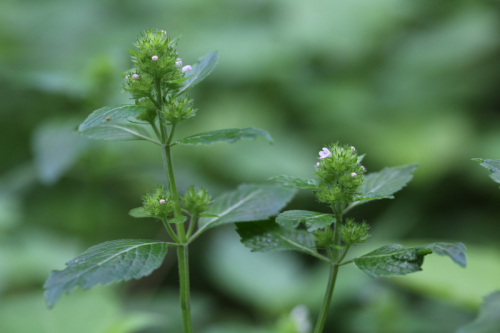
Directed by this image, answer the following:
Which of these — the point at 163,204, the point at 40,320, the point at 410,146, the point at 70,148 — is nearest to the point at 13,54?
the point at 70,148

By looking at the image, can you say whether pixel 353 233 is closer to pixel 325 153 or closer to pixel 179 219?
pixel 325 153

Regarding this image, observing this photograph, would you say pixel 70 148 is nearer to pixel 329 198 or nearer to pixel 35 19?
pixel 329 198

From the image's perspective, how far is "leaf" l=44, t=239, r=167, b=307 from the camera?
87 cm

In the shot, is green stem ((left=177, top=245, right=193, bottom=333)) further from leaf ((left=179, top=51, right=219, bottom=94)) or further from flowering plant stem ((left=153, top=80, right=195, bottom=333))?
leaf ((left=179, top=51, right=219, bottom=94))

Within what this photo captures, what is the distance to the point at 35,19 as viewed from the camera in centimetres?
515

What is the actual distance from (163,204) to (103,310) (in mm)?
1416

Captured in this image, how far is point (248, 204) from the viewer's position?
4.20 feet

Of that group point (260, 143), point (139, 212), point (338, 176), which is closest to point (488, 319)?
point (338, 176)

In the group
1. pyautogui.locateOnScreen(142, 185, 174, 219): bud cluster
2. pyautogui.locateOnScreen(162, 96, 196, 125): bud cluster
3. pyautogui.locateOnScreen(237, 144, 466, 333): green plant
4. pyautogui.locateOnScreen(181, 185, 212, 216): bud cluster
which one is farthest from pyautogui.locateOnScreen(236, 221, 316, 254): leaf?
pyautogui.locateOnScreen(162, 96, 196, 125): bud cluster

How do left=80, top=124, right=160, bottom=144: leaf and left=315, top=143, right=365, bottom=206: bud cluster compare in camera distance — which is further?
left=80, top=124, right=160, bottom=144: leaf

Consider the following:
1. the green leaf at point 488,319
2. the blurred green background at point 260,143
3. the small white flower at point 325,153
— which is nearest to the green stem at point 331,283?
the small white flower at point 325,153

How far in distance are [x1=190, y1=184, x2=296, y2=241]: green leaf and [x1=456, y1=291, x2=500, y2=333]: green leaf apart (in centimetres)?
55

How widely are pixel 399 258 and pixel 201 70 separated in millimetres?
678

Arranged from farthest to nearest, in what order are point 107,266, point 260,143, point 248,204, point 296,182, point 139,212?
point 260,143, point 248,204, point 139,212, point 296,182, point 107,266
